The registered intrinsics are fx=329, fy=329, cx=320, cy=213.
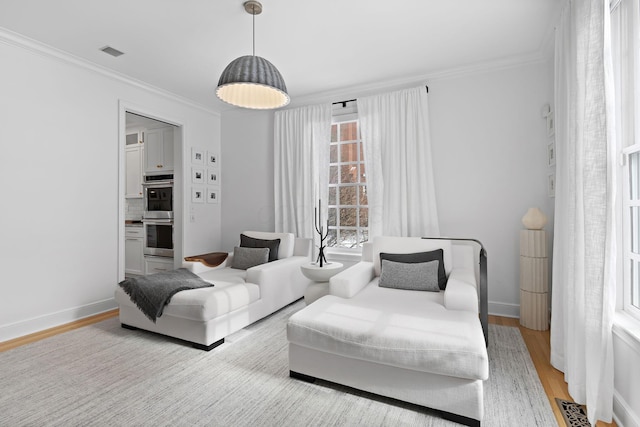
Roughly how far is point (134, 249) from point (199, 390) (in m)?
4.13

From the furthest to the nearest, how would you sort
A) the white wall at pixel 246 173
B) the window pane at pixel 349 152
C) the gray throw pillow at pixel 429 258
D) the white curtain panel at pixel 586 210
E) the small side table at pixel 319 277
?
the white wall at pixel 246 173 < the window pane at pixel 349 152 < the small side table at pixel 319 277 < the gray throw pillow at pixel 429 258 < the white curtain panel at pixel 586 210

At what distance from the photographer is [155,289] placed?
2834 millimetres

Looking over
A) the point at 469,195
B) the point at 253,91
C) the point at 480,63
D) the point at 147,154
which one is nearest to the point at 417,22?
the point at 480,63

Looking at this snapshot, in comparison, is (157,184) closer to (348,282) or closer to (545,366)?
(348,282)

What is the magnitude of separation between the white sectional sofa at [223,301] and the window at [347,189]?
2.43ft

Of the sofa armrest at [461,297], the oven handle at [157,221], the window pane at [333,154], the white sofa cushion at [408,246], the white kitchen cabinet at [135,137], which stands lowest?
the sofa armrest at [461,297]

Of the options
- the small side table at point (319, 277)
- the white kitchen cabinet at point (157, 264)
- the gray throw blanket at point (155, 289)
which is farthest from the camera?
the white kitchen cabinet at point (157, 264)

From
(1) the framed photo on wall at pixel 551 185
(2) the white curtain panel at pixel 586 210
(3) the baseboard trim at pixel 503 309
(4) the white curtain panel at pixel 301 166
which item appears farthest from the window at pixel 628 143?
(4) the white curtain panel at pixel 301 166

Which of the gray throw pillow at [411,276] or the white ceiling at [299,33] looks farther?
the gray throw pillow at [411,276]

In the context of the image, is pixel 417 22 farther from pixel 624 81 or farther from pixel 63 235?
pixel 63 235

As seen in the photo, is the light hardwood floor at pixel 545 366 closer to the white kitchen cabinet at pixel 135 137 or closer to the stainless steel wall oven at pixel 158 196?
the stainless steel wall oven at pixel 158 196

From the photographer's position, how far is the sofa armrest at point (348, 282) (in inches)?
104

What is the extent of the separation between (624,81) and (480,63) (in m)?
1.89

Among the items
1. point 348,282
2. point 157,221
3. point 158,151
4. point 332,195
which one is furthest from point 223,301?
point 158,151
